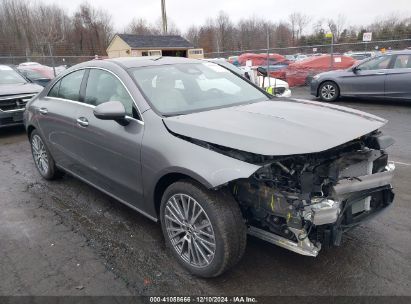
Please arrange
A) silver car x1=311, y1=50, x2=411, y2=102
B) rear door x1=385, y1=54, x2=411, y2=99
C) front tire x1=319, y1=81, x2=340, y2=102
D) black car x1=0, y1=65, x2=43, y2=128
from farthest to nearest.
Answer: front tire x1=319, y1=81, x2=340, y2=102
silver car x1=311, y1=50, x2=411, y2=102
rear door x1=385, y1=54, x2=411, y2=99
black car x1=0, y1=65, x2=43, y2=128

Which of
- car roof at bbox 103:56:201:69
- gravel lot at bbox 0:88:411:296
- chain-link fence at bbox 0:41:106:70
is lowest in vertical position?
gravel lot at bbox 0:88:411:296

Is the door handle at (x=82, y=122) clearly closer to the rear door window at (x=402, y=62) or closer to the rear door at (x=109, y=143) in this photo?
the rear door at (x=109, y=143)

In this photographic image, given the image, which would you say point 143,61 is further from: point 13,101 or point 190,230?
point 13,101

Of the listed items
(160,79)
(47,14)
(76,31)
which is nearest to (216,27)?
(76,31)

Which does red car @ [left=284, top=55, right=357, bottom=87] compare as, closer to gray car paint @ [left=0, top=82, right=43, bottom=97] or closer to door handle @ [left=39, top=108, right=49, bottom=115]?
gray car paint @ [left=0, top=82, right=43, bottom=97]

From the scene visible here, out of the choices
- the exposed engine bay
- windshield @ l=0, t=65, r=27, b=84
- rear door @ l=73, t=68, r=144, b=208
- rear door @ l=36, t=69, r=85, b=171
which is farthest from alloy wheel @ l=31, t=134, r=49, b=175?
windshield @ l=0, t=65, r=27, b=84

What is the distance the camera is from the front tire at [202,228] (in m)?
2.60

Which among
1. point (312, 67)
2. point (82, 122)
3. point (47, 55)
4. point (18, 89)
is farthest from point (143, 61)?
point (47, 55)

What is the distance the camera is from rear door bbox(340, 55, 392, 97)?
33.3ft

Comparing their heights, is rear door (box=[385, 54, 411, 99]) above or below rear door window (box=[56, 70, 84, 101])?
below

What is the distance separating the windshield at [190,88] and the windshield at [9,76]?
6.79 meters

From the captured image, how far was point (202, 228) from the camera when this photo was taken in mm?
2766

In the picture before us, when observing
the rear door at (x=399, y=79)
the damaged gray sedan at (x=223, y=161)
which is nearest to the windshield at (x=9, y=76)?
the damaged gray sedan at (x=223, y=161)

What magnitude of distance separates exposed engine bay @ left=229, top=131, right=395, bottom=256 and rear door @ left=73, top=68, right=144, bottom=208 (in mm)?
902
